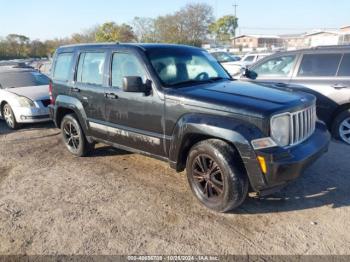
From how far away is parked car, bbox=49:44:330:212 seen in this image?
11.1 ft

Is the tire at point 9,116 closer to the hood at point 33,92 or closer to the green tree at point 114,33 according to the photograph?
the hood at point 33,92

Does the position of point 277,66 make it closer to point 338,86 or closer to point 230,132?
point 338,86

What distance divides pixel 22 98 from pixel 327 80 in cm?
677

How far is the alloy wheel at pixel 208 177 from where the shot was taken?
12.3 ft

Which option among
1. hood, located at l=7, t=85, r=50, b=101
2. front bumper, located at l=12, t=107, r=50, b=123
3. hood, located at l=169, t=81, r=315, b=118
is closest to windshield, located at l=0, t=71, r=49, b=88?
hood, located at l=7, t=85, r=50, b=101

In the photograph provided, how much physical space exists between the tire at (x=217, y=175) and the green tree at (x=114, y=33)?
4655cm

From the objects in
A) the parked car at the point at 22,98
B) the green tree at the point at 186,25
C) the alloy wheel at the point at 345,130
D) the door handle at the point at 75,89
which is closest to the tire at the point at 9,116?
the parked car at the point at 22,98

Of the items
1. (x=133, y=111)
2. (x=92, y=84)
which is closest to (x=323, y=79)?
(x=133, y=111)

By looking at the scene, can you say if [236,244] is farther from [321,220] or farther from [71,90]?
[71,90]

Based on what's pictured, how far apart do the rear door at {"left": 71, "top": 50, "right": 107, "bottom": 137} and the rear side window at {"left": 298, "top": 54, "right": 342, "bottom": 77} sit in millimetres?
3915

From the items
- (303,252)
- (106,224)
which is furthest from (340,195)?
(106,224)

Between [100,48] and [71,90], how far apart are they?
3.18 feet

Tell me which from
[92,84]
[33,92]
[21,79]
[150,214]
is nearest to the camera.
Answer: [150,214]

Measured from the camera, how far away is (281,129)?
3443 mm
